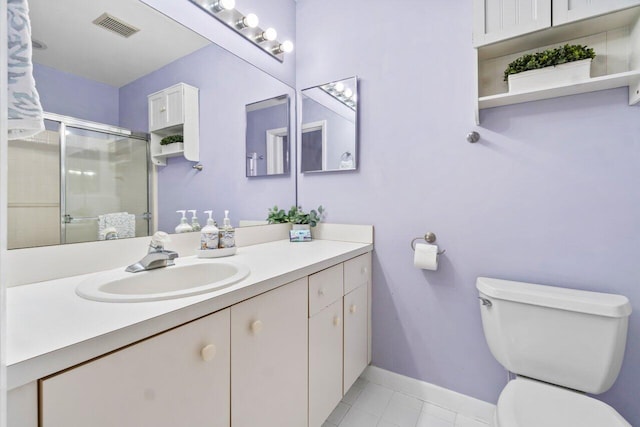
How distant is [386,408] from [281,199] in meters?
1.33

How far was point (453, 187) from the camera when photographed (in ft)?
4.66

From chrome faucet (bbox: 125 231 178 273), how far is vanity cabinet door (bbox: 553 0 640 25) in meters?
1.66

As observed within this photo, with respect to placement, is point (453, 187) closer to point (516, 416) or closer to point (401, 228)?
point (401, 228)

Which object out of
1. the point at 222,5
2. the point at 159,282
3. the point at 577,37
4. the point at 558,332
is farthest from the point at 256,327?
the point at 577,37

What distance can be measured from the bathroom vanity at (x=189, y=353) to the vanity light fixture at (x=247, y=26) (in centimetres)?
124

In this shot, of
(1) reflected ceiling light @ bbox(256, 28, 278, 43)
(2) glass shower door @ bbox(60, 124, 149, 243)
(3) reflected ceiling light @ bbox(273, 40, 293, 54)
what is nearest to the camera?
(2) glass shower door @ bbox(60, 124, 149, 243)

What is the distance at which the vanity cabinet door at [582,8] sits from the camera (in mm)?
962

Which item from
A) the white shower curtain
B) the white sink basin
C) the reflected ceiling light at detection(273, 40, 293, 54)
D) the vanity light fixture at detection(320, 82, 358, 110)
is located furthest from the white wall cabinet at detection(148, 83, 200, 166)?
the vanity light fixture at detection(320, 82, 358, 110)

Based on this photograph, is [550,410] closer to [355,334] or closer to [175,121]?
[355,334]

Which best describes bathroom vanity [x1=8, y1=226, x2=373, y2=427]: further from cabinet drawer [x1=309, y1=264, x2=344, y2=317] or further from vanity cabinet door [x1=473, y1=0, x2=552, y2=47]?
vanity cabinet door [x1=473, y1=0, x2=552, y2=47]

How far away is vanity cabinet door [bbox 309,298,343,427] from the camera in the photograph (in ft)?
3.67

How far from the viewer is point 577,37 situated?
114cm

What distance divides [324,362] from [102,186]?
1.09 metres

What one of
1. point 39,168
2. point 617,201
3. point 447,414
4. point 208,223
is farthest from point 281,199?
point 617,201
